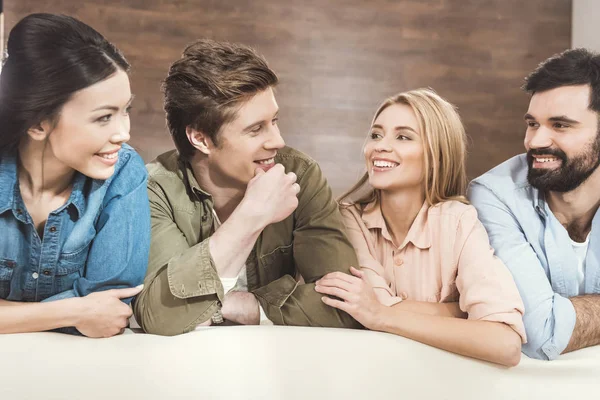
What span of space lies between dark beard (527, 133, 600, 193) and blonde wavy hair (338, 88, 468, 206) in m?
0.21

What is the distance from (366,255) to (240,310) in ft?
1.24

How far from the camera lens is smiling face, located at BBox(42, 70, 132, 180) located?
57.9 inches

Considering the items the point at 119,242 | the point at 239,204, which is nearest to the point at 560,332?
the point at 239,204

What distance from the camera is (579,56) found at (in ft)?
6.44

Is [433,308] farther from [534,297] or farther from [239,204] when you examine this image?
[239,204]

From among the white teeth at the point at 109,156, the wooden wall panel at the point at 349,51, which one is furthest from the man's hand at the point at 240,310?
the wooden wall panel at the point at 349,51

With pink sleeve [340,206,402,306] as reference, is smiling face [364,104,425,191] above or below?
above

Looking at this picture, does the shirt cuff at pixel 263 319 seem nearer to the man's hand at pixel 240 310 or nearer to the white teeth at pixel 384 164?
the man's hand at pixel 240 310

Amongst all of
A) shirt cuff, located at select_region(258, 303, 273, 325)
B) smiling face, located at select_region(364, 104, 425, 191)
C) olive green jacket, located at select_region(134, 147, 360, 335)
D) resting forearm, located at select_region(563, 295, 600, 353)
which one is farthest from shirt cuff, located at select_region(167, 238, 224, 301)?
resting forearm, located at select_region(563, 295, 600, 353)

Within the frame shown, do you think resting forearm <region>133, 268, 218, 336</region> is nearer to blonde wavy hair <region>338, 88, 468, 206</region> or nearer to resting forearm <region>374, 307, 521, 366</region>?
resting forearm <region>374, 307, 521, 366</region>

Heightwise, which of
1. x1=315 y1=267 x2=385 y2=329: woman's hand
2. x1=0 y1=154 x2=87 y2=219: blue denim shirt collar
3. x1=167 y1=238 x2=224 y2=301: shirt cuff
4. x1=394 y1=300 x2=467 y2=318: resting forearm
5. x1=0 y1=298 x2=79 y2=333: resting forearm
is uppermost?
x1=0 y1=154 x2=87 y2=219: blue denim shirt collar

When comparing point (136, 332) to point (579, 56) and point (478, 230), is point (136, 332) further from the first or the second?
point (579, 56)

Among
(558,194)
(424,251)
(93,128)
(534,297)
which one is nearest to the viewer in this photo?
(93,128)

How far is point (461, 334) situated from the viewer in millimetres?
1574
